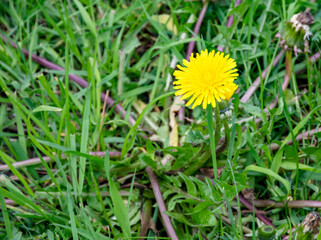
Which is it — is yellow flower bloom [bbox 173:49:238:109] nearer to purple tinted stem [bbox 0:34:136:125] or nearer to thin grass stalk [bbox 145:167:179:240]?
thin grass stalk [bbox 145:167:179:240]

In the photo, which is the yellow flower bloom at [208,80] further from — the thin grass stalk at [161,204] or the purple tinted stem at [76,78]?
the purple tinted stem at [76,78]

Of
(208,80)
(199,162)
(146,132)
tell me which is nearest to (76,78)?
(146,132)

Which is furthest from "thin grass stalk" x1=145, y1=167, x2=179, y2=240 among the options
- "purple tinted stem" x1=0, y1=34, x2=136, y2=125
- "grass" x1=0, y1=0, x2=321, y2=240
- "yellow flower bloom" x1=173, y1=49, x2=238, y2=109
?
"yellow flower bloom" x1=173, y1=49, x2=238, y2=109

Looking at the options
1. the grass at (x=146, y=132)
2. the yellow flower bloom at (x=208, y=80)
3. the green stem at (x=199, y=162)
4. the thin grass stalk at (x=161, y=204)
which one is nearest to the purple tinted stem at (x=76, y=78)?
the grass at (x=146, y=132)

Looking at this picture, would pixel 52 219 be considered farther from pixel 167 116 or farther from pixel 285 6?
pixel 285 6

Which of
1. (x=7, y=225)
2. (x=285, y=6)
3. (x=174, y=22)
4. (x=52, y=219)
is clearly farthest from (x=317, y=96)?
(x=7, y=225)

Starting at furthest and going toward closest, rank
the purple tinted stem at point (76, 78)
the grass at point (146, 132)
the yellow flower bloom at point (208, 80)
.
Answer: the purple tinted stem at point (76, 78) → the grass at point (146, 132) → the yellow flower bloom at point (208, 80)
